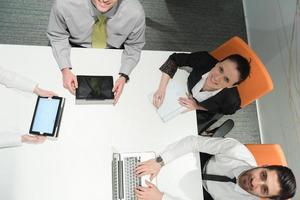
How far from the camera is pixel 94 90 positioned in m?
1.53

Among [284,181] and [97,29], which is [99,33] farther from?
[284,181]

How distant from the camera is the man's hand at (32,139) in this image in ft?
4.71

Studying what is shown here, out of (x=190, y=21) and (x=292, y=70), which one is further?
(x=190, y=21)

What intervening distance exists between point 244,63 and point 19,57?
3.48 ft

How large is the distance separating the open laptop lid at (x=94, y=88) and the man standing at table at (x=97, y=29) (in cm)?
3

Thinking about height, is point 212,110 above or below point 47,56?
below

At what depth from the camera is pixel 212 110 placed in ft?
6.01

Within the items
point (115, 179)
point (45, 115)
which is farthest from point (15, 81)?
point (115, 179)

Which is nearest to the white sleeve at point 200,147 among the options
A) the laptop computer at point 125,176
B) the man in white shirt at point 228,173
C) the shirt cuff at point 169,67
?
the man in white shirt at point 228,173

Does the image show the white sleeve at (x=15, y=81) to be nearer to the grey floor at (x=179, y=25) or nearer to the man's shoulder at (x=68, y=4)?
the man's shoulder at (x=68, y=4)

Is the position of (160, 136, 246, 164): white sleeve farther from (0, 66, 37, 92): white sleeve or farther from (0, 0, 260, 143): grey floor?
(0, 0, 260, 143): grey floor

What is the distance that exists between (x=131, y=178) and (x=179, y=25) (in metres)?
1.49

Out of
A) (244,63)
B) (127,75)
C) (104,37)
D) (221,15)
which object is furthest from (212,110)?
(221,15)

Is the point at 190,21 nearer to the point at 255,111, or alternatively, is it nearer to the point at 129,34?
the point at 255,111
